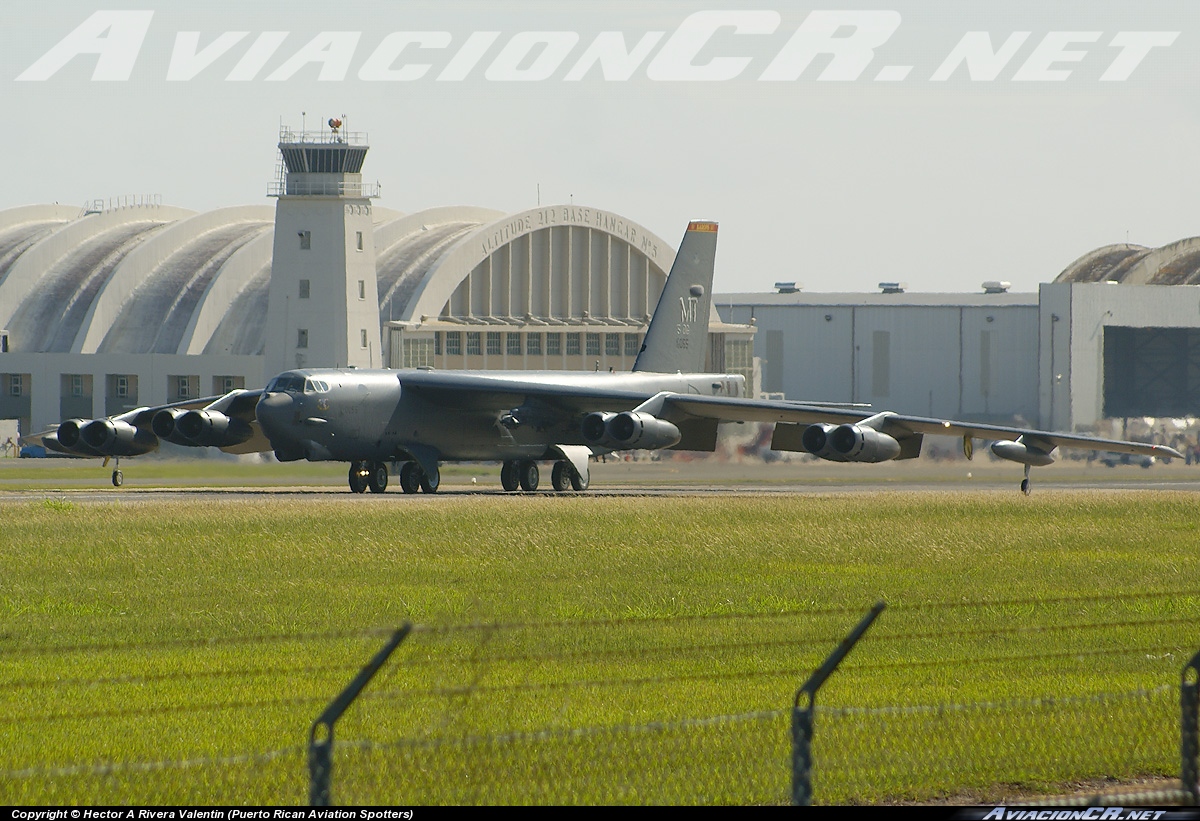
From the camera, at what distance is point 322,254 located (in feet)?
238

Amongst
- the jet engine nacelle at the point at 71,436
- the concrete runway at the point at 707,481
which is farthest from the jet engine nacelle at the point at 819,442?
the jet engine nacelle at the point at 71,436

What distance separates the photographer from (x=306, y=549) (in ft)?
88.6

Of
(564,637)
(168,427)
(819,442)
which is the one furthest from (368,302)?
(564,637)

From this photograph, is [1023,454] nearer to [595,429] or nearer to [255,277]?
[595,429]

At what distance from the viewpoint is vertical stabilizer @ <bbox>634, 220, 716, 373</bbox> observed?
172 feet

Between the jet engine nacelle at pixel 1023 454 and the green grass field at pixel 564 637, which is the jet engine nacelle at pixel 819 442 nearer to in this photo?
the jet engine nacelle at pixel 1023 454

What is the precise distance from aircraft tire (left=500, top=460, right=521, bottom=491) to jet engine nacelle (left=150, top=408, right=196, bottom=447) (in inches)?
357

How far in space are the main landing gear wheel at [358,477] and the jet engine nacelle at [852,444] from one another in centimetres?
1227

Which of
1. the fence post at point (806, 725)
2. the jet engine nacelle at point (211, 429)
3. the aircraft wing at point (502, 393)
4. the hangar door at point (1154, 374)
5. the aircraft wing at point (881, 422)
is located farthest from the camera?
the hangar door at point (1154, 374)

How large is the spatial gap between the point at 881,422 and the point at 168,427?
18.8m

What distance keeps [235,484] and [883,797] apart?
146ft

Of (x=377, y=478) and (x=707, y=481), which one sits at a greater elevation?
(x=377, y=478)

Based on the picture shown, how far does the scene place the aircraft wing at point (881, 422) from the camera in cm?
4362

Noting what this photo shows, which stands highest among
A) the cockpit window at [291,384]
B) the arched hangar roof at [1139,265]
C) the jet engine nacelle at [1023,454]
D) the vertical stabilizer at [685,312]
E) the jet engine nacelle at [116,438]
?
the arched hangar roof at [1139,265]
